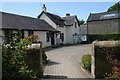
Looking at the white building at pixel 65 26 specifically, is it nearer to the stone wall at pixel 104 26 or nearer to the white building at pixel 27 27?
the white building at pixel 27 27

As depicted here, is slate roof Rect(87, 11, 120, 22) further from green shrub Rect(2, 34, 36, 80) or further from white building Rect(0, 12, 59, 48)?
green shrub Rect(2, 34, 36, 80)

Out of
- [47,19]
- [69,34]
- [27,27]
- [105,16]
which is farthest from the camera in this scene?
[105,16]

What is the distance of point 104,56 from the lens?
5.41 meters

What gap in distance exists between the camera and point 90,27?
3162cm

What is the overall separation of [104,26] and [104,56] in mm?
26597

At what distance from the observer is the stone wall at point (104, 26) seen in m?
28.6

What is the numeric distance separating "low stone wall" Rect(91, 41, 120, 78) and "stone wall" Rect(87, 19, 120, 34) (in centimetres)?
2581

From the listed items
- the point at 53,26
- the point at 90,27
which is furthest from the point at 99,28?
the point at 53,26

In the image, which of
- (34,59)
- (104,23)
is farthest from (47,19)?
(34,59)

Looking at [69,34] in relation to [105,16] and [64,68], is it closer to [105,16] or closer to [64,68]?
[105,16]

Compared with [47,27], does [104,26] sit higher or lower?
higher

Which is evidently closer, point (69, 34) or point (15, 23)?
point (15, 23)

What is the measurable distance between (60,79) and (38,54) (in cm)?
155

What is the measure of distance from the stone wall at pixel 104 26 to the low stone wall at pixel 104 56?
25.8 meters
